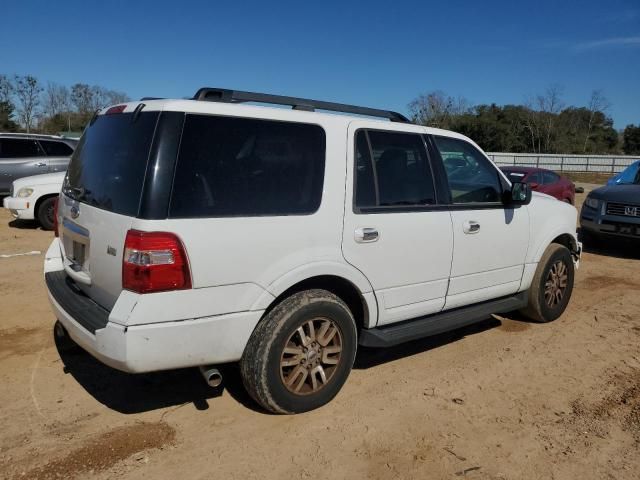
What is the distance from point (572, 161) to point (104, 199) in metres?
44.1

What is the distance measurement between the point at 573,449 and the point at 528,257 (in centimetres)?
213

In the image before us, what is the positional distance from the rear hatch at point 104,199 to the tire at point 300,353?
35.5 inches

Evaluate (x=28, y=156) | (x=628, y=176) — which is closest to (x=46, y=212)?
(x=28, y=156)

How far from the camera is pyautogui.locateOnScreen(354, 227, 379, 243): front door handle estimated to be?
351 centimetres

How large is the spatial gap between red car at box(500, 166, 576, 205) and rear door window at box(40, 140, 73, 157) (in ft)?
34.4

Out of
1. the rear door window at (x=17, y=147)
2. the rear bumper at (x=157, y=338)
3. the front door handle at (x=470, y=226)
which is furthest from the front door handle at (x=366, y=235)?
the rear door window at (x=17, y=147)

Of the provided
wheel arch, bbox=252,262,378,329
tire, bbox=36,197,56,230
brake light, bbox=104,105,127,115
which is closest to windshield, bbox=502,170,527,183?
wheel arch, bbox=252,262,378,329

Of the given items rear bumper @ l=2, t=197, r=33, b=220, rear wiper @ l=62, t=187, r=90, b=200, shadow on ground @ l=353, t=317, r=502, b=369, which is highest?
rear wiper @ l=62, t=187, r=90, b=200

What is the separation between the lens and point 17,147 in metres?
12.2

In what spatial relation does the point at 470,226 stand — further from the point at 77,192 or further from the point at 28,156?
the point at 28,156

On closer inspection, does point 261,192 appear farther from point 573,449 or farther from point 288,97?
point 573,449

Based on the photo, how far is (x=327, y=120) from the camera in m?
3.54

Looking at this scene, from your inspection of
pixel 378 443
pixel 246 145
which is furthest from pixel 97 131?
pixel 378 443

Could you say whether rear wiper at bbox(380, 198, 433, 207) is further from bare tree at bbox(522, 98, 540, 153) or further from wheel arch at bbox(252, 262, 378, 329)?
bare tree at bbox(522, 98, 540, 153)
